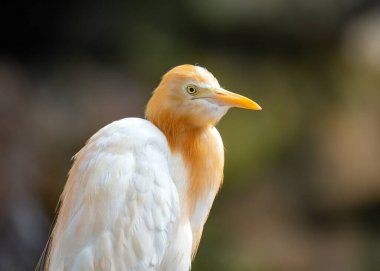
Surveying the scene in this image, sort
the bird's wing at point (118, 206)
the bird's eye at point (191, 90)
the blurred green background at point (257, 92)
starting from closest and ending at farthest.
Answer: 1. the bird's wing at point (118, 206)
2. the bird's eye at point (191, 90)
3. the blurred green background at point (257, 92)

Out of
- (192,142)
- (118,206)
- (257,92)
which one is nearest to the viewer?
(118,206)

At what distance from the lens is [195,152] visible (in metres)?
2.09

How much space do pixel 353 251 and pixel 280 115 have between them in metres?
0.92

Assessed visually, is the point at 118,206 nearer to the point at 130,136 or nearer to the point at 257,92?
the point at 130,136

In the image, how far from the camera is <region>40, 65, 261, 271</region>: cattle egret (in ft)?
6.17

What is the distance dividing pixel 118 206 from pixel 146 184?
10 cm

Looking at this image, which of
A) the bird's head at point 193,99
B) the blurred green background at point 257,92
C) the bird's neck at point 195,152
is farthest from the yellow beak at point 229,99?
the blurred green background at point 257,92

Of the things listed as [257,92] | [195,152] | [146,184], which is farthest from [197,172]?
[257,92]

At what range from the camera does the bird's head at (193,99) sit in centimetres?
195

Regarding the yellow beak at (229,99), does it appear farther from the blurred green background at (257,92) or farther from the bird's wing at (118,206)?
the blurred green background at (257,92)

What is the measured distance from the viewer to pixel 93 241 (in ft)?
6.15

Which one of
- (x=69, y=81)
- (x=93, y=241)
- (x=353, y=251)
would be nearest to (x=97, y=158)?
(x=93, y=241)

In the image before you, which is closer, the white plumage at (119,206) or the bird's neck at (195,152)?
the white plumage at (119,206)

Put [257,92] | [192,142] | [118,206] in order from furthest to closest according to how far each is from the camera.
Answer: [257,92] < [192,142] < [118,206]
